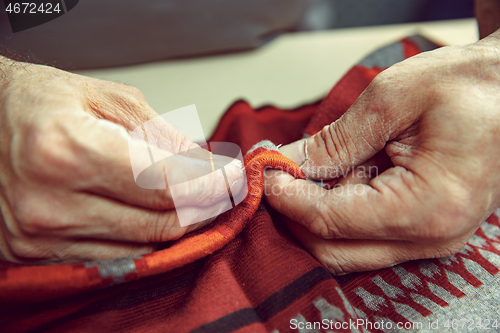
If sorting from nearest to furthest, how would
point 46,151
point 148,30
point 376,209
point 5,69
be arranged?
point 46,151
point 376,209
point 5,69
point 148,30

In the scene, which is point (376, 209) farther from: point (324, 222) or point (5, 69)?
point (5, 69)

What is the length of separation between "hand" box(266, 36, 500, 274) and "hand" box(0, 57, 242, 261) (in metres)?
0.26

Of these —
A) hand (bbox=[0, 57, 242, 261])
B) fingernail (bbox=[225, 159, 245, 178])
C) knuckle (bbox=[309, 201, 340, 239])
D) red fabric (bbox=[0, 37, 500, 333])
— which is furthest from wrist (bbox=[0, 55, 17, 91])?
knuckle (bbox=[309, 201, 340, 239])

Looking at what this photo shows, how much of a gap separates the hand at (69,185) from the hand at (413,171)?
26 cm

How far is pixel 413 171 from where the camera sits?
2.14ft

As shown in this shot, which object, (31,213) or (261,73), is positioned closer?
(31,213)

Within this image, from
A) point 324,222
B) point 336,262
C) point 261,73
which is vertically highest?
point 261,73

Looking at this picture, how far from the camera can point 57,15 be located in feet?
3.49

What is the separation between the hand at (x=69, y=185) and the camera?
1.77 ft

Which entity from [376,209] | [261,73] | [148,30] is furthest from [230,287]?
[148,30]

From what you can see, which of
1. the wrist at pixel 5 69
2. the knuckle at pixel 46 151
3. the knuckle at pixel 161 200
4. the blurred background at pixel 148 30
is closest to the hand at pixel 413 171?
the knuckle at pixel 161 200

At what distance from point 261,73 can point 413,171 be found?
2.77 feet

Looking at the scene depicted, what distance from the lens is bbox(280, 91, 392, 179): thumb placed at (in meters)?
0.73

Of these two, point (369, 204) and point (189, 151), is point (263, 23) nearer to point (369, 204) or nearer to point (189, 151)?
point (189, 151)
